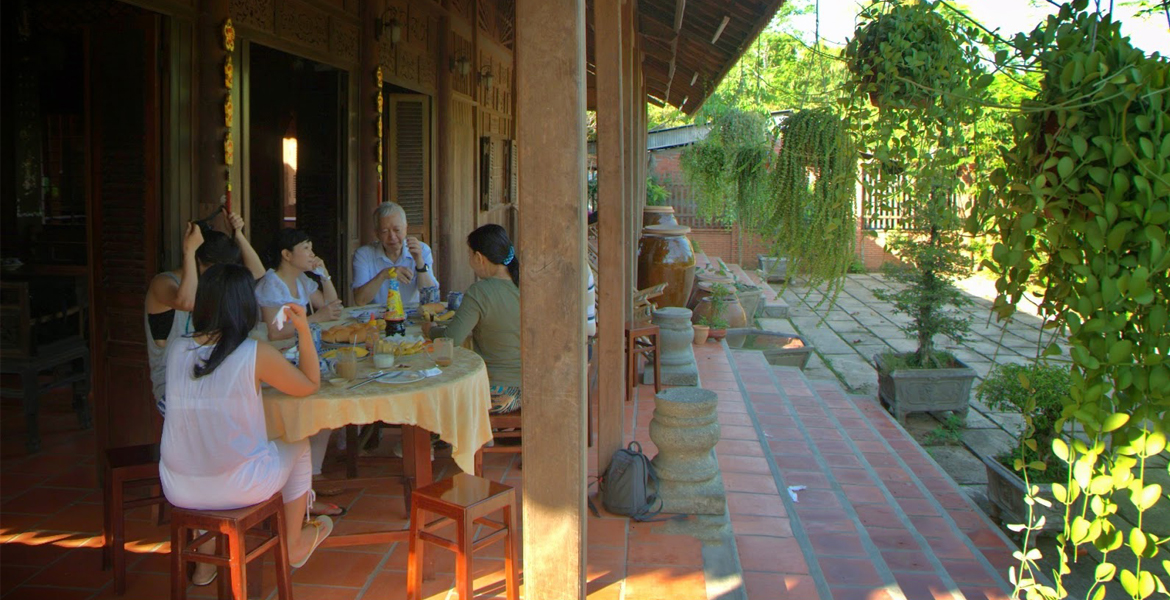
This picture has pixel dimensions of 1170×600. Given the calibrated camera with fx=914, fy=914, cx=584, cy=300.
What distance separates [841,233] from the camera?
3219 mm

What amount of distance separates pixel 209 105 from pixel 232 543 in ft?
8.10

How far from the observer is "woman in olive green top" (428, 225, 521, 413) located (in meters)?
4.09

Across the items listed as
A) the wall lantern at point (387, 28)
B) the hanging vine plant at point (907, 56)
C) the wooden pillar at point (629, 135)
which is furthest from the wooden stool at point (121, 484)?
the wall lantern at point (387, 28)

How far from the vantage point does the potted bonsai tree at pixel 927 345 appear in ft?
26.9

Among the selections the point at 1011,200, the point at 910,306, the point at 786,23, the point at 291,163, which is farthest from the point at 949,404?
the point at 786,23

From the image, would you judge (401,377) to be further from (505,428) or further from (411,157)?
(411,157)

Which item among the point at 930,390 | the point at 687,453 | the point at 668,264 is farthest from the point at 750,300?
the point at 687,453

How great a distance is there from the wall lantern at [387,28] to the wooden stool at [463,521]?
163 inches

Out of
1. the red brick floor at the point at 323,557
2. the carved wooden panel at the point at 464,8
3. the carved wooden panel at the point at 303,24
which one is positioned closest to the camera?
the red brick floor at the point at 323,557

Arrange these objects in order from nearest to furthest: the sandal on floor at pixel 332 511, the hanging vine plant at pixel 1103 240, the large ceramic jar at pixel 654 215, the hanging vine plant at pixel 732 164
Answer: the hanging vine plant at pixel 1103 240
the sandal on floor at pixel 332 511
the hanging vine plant at pixel 732 164
the large ceramic jar at pixel 654 215

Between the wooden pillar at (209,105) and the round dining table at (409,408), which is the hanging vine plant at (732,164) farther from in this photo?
the wooden pillar at (209,105)

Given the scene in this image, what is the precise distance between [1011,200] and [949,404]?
6.77m

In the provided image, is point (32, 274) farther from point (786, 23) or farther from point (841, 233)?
point (786, 23)

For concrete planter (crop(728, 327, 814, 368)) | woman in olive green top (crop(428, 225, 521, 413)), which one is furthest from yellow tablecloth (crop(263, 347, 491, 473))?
concrete planter (crop(728, 327, 814, 368))
